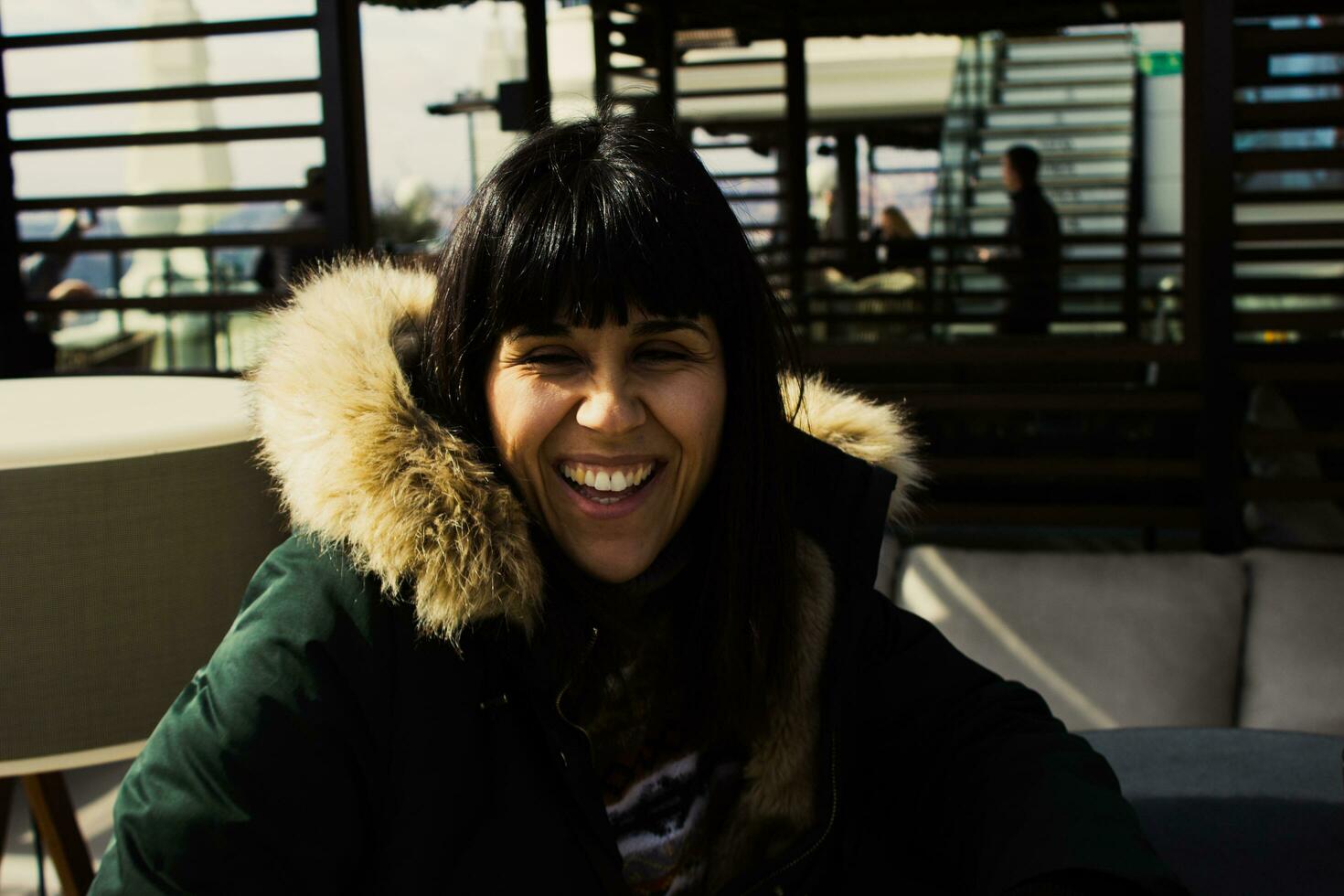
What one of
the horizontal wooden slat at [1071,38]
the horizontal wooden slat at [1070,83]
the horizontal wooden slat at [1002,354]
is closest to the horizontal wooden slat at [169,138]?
the horizontal wooden slat at [1002,354]

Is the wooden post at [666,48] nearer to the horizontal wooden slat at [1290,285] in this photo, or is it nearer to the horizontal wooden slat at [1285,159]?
the horizontal wooden slat at [1290,285]

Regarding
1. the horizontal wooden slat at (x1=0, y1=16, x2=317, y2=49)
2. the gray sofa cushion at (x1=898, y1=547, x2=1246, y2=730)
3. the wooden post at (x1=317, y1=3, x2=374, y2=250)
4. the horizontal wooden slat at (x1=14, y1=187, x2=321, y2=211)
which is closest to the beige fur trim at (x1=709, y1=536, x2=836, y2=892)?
the gray sofa cushion at (x1=898, y1=547, x2=1246, y2=730)

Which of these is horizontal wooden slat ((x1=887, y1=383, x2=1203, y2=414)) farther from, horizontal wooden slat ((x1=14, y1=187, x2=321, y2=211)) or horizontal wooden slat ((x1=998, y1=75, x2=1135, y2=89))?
horizontal wooden slat ((x1=998, y1=75, x2=1135, y2=89))

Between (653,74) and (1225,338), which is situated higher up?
(653,74)

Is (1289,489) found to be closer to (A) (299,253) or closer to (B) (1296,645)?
(B) (1296,645)

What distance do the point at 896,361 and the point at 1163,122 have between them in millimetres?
10886

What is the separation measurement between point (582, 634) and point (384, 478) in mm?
318

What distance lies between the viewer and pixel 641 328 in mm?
1576

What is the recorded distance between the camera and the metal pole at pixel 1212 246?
11.7 ft

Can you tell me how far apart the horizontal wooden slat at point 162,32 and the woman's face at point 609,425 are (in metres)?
2.71

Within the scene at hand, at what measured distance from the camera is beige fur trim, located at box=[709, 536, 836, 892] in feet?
5.67

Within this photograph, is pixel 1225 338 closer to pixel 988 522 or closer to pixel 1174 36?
pixel 988 522

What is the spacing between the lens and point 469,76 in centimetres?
977

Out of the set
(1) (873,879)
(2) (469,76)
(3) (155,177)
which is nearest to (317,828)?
(1) (873,879)
